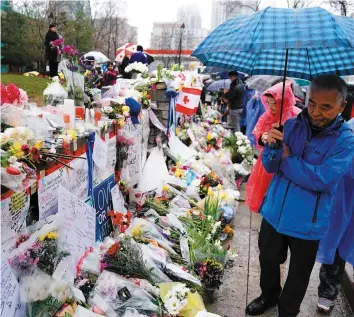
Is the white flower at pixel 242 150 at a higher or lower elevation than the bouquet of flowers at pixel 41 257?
lower

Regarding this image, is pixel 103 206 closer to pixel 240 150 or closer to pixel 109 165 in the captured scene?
pixel 109 165

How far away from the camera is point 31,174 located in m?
1.99

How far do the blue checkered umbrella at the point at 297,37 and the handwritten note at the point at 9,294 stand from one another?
180 cm

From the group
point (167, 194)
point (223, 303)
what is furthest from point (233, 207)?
point (223, 303)

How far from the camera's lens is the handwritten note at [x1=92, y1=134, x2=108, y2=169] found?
10.2 feet

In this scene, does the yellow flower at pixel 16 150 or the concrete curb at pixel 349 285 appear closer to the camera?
the yellow flower at pixel 16 150

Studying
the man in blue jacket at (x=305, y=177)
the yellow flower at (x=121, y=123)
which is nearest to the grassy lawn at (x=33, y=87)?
the yellow flower at (x=121, y=123)

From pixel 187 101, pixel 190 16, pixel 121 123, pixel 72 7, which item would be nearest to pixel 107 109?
pixel 121 123

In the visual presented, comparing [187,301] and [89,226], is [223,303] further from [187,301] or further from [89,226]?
[89,226]

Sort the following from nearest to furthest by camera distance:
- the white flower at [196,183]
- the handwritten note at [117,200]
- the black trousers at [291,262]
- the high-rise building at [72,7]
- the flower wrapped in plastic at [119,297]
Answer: the flower wrapped in plastic at [119,297]
the black trousers at [291,262]
the handwritten note at [117,200]
the white flower at [196,183]
the high-rise building at [72,7]

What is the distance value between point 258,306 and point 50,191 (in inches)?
72.9

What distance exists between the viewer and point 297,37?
221 cm

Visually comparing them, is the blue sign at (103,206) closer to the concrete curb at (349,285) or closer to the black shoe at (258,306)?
the black shoe at (258,306)

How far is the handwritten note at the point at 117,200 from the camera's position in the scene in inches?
143
